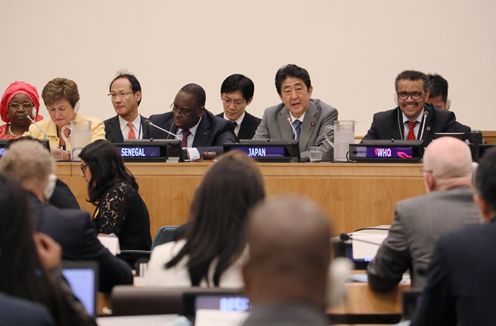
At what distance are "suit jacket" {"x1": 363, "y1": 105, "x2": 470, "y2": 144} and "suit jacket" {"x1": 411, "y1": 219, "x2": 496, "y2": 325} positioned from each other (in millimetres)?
4758

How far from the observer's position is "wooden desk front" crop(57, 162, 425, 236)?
6648 mm

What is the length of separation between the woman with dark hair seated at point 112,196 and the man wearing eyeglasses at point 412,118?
99.2 inches

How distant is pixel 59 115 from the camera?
7.53m

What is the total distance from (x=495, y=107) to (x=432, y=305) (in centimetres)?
795

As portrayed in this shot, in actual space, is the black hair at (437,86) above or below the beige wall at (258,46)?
below

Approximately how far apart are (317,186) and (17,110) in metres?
2.33

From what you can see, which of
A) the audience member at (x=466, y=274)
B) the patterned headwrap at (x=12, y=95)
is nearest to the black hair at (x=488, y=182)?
the audience member at (x=466, y=274)

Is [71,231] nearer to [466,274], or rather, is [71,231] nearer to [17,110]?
[466,274]

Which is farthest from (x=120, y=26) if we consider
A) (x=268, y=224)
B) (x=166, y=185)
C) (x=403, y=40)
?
(x=268, y=224)

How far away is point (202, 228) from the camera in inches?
140

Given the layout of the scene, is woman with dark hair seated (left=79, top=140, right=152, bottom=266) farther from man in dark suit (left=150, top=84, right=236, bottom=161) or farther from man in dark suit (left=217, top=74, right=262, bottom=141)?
man in dark suit (left=217, top=74, right=262, bottom=141)

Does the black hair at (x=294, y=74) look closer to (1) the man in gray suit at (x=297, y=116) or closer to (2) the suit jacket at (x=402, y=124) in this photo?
(1) the man in gray suit at (x=297, y=116)

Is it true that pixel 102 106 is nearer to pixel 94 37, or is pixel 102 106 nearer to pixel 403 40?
pixel 94 37

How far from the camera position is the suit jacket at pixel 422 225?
389 centimetres
